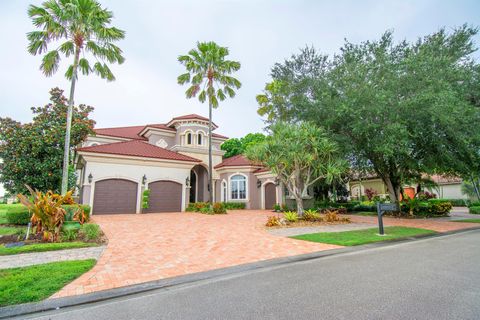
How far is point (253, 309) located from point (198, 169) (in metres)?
24.2

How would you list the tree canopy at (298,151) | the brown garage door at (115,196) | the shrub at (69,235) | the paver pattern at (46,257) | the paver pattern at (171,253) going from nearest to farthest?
the paver pattern at (171,253)
the paver pattern at (46,257)
the shrub at (69,235)
the tree canopy at (298,151)
the brown garage door at (115,196)

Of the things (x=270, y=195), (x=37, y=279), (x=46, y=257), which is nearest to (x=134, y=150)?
(x=270, y=195)

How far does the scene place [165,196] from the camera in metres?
19.7

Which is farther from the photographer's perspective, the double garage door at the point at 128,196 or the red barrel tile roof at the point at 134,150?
the red barrel tile roof at the point at 134,150

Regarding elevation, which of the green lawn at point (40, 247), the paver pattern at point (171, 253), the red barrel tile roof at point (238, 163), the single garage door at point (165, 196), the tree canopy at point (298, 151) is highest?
the red barrel tile roof at point (238, 163)

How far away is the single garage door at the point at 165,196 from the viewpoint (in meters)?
19.1

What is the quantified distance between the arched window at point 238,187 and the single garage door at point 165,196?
5.80 m

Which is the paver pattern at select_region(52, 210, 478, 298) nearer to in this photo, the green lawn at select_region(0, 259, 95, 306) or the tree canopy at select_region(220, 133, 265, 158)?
the green lawn at select_region(0, 259, 95, 306)

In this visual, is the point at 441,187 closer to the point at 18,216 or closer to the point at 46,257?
the point at 46,257

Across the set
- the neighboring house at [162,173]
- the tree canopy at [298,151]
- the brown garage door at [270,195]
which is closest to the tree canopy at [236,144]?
the neighboring house at [162,173]

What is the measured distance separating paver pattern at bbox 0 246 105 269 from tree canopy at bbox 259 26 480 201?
12.0 meters

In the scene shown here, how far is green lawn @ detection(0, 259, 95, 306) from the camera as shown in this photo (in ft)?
11.9

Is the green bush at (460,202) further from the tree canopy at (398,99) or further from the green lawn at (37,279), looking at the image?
the green lawn at (37,279)

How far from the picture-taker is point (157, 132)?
26.3 m
